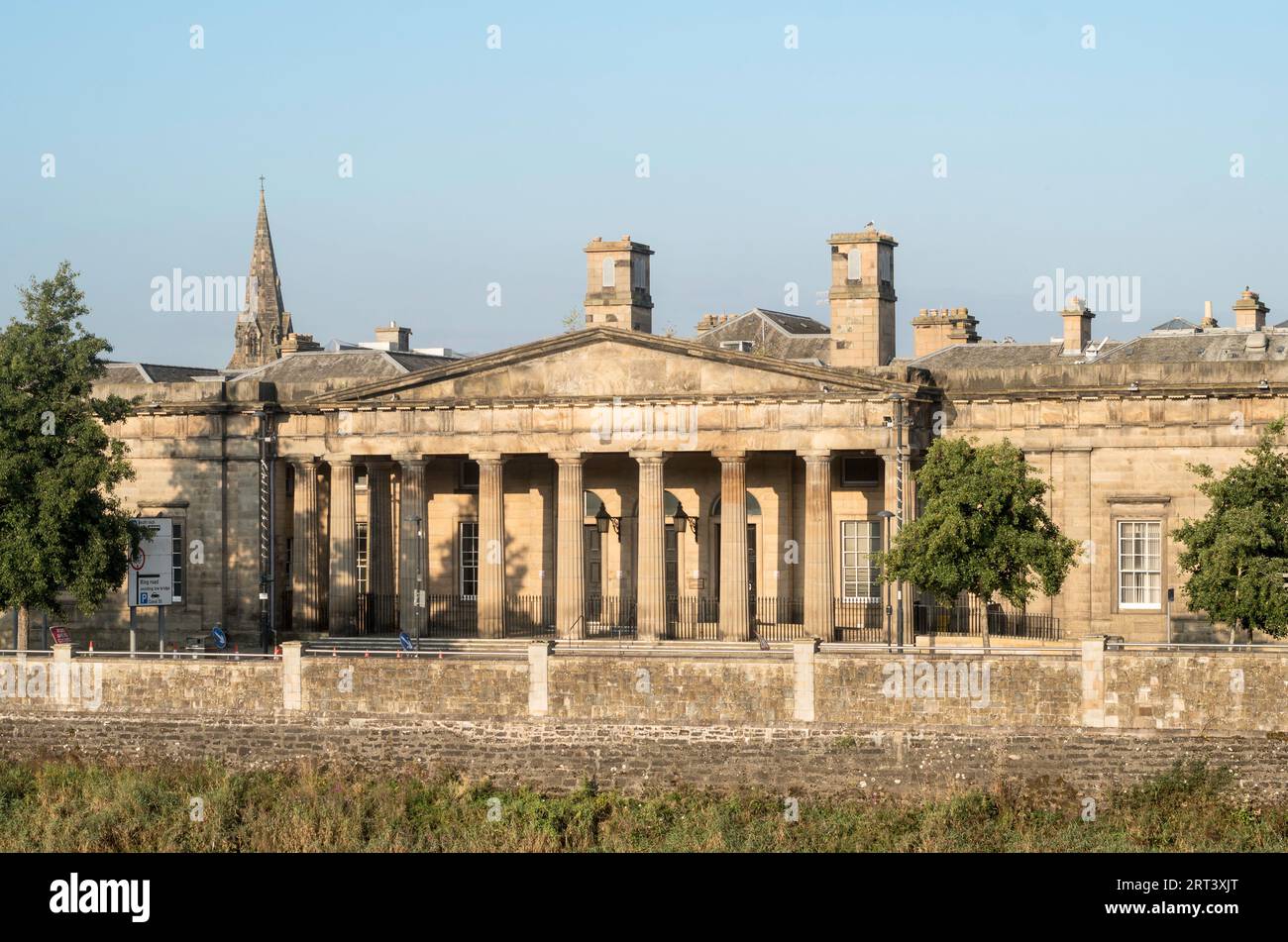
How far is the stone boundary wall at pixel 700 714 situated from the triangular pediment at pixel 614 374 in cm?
970

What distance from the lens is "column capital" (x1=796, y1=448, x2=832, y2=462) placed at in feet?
167

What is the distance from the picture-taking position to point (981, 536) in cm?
4528

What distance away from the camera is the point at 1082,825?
3859 cm

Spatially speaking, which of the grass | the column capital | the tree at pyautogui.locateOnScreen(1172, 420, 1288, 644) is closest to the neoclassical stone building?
the column capital

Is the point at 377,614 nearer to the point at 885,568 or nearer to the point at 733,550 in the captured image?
the point at 733,550

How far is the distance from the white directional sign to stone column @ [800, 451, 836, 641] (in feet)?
46.5

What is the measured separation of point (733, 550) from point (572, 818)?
12097mm

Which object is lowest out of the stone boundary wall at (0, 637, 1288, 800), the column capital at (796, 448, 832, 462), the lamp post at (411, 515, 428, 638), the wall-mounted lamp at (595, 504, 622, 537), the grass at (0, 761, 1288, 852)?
the grass at (0, 761, 1288, 852)

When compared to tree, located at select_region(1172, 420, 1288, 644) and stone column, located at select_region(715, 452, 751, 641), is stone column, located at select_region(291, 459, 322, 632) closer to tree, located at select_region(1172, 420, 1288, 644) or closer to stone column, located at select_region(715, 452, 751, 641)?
stone column, located at select_region(715, 452, 751, 641)

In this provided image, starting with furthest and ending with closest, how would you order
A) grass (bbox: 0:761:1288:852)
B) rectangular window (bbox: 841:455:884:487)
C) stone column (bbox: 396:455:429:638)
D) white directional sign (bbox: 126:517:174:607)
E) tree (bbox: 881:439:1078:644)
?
stone column (bbox: 396:455:429:638), rectangular window (bbox: 841:455:884:487), white directional sign (bbox: 126:517:174:607), tree (bbox: 881:439:1078:644), grass (bbox: 0:761:1288:852)

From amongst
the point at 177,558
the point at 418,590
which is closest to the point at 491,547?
the point at 418,590
